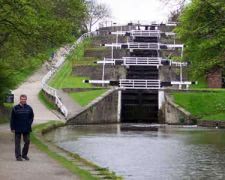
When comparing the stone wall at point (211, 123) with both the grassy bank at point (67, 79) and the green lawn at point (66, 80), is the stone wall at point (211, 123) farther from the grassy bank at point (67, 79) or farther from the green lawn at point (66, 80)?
the green lawn at point (66, 80)

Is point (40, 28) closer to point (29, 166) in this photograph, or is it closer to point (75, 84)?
point (29, 166)

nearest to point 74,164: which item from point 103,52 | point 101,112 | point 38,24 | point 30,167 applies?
point 30,167

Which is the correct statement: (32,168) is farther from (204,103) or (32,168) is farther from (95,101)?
(204,103)

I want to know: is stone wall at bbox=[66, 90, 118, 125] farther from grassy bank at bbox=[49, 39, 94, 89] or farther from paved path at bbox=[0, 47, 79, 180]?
paved path at bbox=[0, 47, 79, 180]

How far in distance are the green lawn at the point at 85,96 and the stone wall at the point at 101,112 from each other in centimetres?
79

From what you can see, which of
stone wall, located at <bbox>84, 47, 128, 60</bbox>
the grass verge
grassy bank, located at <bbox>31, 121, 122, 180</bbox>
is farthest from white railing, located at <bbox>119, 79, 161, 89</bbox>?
grassy bank, located at <bbox>31, 121, 122, 180</bbox>

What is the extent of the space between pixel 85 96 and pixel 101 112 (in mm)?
3340

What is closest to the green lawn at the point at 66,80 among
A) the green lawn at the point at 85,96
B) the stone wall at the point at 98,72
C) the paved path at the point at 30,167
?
the stone wall at the point at 98,72

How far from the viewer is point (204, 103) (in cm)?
4491

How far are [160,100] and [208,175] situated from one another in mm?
30417

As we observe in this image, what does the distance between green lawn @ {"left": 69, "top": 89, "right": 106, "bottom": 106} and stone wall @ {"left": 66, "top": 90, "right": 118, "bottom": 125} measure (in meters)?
0.79

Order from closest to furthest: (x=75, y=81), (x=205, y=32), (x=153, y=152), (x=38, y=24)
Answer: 1. (x=153, y=152)
2. (x=38, y=24)
3. (x=205, y=32)
4. (x=75, y=81)

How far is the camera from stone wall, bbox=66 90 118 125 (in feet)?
135

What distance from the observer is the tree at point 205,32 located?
2055 cm
